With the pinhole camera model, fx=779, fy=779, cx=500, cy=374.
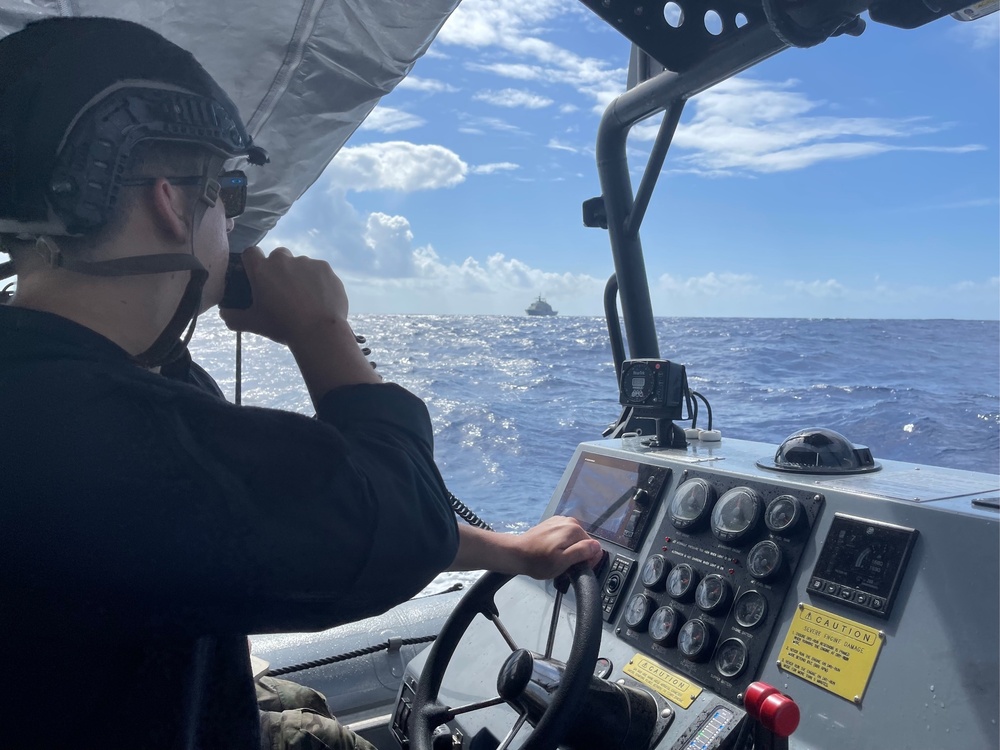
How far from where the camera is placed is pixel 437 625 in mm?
2941

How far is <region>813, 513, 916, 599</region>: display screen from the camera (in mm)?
1459

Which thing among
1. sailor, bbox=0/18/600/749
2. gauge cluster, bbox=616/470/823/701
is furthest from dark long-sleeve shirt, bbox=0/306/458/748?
gauge cluster, bbox=616/470/823/701

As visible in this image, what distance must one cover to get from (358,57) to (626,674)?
56.8 inches

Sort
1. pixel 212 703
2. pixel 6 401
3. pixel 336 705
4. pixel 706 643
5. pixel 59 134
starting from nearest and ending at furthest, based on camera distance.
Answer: pixel 6 401
pixel 59 134
pixel 212 703
pixel 706 643
pixel 336 705

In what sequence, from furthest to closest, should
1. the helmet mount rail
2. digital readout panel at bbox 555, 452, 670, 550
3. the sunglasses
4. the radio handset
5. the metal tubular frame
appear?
1. the metal tubular frame
2. digital readout panel at bbox 555, 452, 670, 550
3. the radio handset
4. the sunglasses
5. the helmet mount rail

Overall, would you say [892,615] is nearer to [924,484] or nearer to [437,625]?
[924,484]

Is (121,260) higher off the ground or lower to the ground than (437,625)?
higher

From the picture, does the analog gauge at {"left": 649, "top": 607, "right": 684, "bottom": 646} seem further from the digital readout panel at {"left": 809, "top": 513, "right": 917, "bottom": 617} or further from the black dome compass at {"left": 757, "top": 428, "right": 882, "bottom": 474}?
the black dome compass at {"left": 757, "top": 428, "right": 882, "bottom": 474}

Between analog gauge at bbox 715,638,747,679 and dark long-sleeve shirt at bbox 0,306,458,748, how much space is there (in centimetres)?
84

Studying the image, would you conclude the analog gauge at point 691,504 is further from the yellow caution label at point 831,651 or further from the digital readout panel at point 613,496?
the yellow caution label at point 831,651

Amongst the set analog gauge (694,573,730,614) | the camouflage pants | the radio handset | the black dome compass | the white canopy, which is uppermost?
the white canopy

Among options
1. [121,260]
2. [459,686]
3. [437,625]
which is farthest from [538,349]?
[121,260]

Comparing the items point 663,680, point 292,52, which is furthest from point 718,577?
point 292,52

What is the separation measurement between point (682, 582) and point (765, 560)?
0.69 ft
